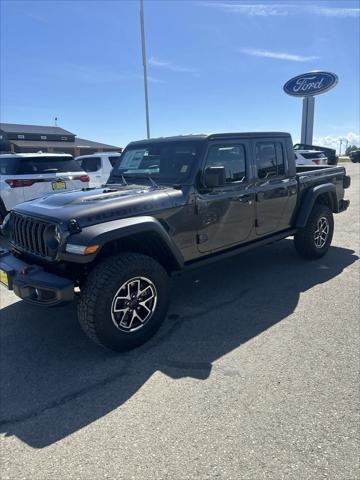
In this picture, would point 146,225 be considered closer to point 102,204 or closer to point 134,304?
point 102,204

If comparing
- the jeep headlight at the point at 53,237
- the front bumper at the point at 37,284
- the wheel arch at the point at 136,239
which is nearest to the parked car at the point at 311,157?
the wheel arch at the point at 136,239

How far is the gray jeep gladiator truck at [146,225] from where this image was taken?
288 cm

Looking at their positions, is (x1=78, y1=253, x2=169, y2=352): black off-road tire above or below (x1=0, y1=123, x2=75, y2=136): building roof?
below

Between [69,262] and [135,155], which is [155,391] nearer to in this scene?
[69,262]

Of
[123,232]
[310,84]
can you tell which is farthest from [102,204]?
[310,84]

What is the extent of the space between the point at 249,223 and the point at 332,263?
184 cm

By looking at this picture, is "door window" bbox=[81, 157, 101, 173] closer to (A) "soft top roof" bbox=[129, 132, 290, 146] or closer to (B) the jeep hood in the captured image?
(A) "soft top roof" bbox=[129, 132, 290, 146]

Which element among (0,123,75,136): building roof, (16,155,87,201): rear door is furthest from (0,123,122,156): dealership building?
(16,155,87,201): rear door

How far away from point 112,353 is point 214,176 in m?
1.93

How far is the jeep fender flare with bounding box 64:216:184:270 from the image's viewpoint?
2782mm

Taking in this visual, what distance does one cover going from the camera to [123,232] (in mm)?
2939

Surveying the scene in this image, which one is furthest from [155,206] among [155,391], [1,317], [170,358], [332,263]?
[332,263]

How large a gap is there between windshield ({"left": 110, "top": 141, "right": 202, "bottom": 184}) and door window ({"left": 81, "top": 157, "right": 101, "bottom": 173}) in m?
6.94

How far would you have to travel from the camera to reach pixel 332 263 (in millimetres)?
5285
